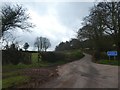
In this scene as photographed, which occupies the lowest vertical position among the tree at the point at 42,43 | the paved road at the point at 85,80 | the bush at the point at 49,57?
the paved road at the point at 85,80

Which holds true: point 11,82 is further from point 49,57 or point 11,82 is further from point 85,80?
point 49,57

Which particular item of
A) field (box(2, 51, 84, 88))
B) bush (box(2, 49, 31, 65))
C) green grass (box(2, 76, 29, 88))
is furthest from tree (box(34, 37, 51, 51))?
green grass (box(2, 76, 29, 88))

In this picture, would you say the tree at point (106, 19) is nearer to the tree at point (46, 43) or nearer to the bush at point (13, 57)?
the bush at point (13, 57)

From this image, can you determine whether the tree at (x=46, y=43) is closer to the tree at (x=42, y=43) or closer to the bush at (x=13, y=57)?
the tree at (x=42, y=43)

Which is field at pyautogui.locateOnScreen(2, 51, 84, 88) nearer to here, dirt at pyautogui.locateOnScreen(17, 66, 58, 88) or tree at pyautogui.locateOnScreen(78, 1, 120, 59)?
dirt at pyautogui.locateOnScreen(17, 66, 58, 88)

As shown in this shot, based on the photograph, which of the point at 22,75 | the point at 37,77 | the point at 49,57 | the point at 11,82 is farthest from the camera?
the point at 49,57

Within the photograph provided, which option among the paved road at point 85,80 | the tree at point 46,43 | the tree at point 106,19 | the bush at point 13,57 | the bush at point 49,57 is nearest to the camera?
the paved road at point 85,80

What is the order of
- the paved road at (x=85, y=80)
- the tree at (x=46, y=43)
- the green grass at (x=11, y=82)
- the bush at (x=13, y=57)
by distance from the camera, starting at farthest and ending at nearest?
the tree at (x=46, y=43), the bush at (x=13, y=57), the paved road at (x=85, y=80), the green grass at (x=11, y=82)

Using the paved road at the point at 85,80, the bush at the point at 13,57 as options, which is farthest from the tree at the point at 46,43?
the paved road at the point at 85,80

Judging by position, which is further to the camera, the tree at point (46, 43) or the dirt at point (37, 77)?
the tree at point (46, 43)


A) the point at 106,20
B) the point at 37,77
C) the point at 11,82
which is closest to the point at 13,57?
the point at 37,77

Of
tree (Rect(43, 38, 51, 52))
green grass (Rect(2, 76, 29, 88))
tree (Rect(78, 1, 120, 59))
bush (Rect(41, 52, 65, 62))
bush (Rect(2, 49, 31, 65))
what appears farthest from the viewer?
tree (Rect(43, 38, 51, 52))

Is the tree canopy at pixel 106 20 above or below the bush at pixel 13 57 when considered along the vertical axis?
above

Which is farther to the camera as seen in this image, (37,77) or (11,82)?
(37,77)
